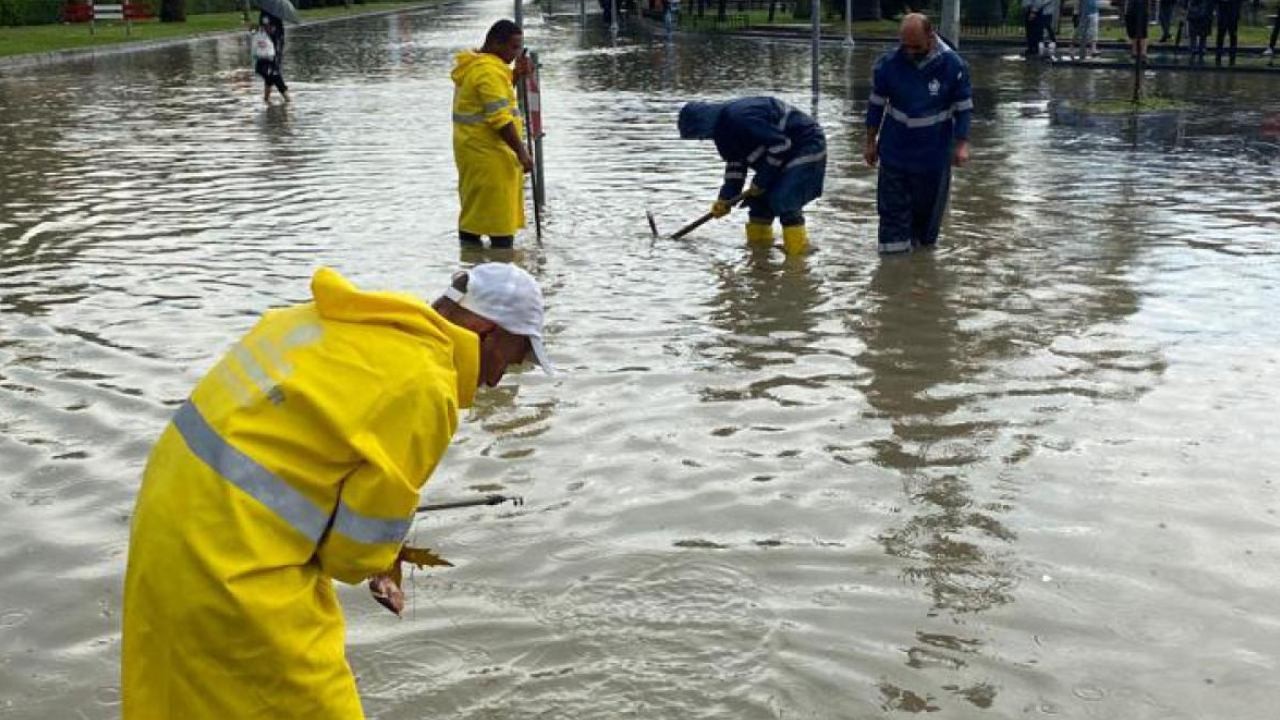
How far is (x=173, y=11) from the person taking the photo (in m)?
46.3

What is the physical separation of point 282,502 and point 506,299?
2.22ft

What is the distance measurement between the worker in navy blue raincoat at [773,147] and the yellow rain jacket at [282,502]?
24.7 ft

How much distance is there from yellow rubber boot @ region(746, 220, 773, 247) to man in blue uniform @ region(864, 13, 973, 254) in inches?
36.0

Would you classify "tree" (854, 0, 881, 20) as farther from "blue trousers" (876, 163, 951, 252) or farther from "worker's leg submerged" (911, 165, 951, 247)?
"blue trousers" (876, 163, 951, 252)

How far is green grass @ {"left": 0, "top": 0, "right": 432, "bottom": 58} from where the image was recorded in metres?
32.7

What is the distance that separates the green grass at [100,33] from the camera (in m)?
32.7

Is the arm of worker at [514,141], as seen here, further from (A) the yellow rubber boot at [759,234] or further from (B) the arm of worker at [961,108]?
(B) the arm of worker at [961,108]

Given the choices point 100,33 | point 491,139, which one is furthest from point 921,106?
point 100,33

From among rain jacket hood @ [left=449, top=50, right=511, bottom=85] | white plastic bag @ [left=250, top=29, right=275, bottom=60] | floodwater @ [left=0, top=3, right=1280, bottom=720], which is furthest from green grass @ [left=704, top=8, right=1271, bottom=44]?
rain jacket hood @ [left=449, top=50, right=511, bottom=85]

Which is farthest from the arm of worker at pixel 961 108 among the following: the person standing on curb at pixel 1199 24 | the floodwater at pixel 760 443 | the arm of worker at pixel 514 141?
the person standing on curb at pixel 1199 24

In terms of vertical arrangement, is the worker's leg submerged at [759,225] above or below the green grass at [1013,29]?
below

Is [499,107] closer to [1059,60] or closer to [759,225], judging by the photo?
[759,225]

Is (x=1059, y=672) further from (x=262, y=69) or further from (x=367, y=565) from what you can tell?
(x=262, y=69)

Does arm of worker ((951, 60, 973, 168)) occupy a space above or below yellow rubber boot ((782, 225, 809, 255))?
above
